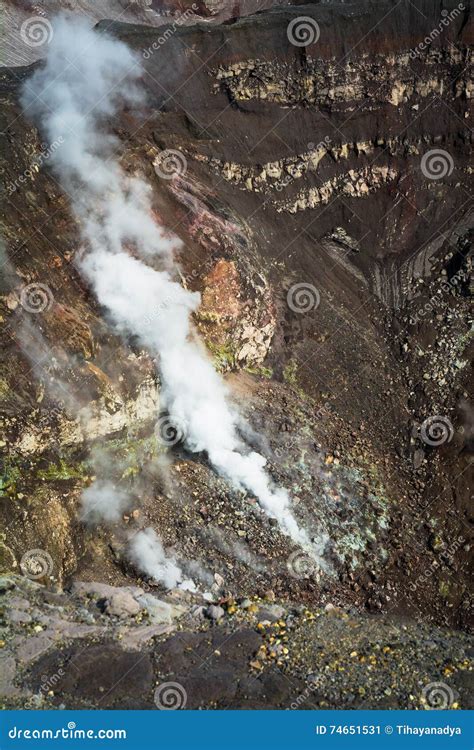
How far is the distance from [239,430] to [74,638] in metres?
9.60

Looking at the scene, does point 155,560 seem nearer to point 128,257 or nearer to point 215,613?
point 215,613

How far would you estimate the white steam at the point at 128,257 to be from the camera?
1077 inches

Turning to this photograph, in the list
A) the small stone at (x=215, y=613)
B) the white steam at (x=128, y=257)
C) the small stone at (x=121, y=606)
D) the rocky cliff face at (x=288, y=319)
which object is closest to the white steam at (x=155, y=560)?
the white steam at (x=128, y=257)

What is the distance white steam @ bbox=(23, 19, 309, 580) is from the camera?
89.7 feet

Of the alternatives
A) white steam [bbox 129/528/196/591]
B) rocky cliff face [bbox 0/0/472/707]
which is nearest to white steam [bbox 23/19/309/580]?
white steam [bbox 129/528/196/591]

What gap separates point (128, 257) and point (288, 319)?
6685mm

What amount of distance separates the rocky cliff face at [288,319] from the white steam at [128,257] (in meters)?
0.49

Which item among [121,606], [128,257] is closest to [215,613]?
[121,606]

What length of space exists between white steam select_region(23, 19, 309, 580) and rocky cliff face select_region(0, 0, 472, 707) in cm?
49

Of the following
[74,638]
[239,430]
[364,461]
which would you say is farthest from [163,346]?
[74,638]

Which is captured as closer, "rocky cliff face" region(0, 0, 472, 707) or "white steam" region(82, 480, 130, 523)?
"rocky cliff face" region(0, 0, 472, 707)

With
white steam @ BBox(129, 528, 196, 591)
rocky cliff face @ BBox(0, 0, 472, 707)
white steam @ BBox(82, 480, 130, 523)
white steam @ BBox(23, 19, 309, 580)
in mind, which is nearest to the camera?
white steam @ BBox(129, 528, 196, 591)

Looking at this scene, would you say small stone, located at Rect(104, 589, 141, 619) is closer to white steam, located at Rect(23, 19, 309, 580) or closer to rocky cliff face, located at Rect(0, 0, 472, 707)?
rocky cliff face, located at Rect(0, 0, 472, 707)

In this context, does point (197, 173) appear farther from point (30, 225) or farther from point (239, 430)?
point (239, 430)
